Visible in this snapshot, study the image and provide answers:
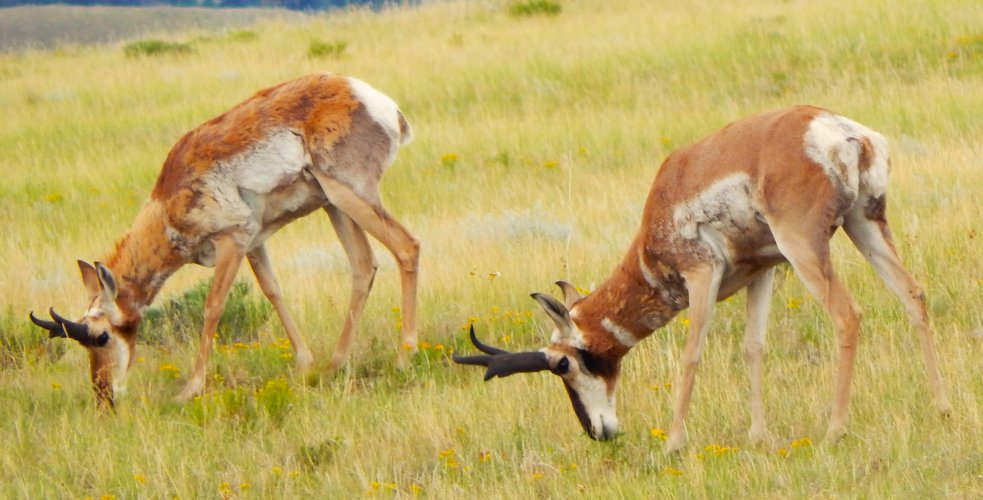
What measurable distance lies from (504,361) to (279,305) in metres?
3.12

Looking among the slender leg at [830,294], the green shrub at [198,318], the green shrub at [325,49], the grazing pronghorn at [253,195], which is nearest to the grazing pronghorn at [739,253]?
the slender leg at [830,294]

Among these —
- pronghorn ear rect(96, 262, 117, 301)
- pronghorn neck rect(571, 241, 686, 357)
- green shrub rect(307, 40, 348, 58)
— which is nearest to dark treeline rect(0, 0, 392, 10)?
green shrub rect(307, 40, 348, 58)

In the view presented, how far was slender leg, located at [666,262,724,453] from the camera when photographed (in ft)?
21.1

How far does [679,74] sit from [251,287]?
8.15m

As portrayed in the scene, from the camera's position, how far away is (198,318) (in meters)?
9.88

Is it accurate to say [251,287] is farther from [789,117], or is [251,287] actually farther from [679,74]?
[679,74]

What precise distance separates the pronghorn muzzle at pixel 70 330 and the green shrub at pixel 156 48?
621 inches

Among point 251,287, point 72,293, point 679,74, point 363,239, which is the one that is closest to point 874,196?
point 363,239

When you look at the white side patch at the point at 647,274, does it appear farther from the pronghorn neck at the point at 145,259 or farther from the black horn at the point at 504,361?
the pronghorn neck at the point at 145,259

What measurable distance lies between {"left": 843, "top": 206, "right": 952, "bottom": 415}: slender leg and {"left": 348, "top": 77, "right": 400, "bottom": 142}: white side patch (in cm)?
340

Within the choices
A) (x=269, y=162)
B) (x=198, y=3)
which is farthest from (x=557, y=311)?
(x=198, y=3)

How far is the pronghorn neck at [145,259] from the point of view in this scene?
8.65m

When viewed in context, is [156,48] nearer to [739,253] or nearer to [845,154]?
[739,253]

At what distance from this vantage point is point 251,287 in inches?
422
